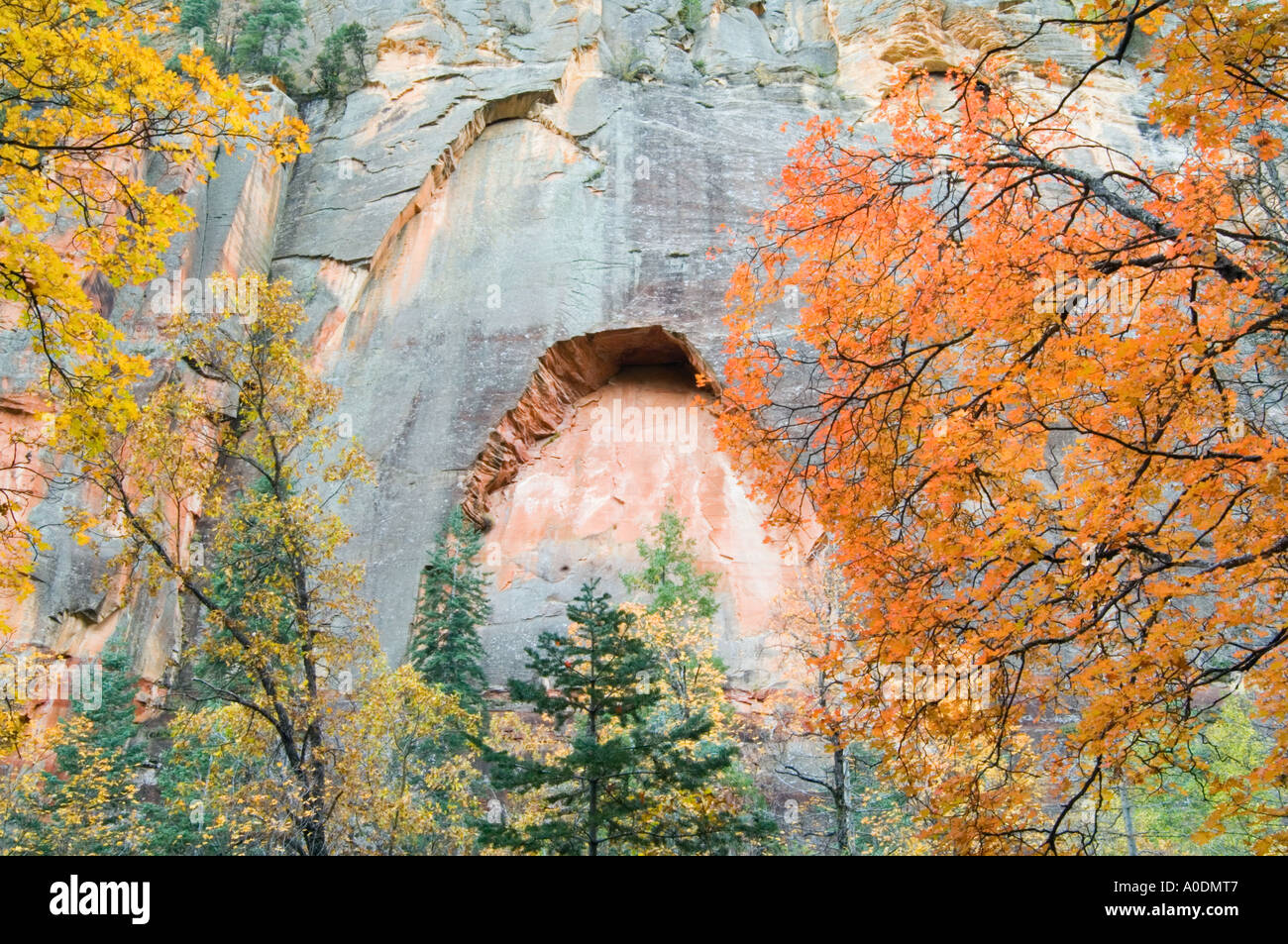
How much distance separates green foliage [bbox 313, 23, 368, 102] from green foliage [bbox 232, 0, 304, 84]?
1711 millimetres

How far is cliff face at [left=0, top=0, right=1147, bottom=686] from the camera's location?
82.9ft

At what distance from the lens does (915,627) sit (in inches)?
222

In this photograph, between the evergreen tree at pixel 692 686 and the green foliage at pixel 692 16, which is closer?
the evergreen tree at pixel 692 686

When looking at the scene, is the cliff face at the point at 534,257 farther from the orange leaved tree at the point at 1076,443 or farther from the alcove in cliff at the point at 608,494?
the orange leaved tree at the point at 1076,443

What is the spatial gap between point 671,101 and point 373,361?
14.4 metres

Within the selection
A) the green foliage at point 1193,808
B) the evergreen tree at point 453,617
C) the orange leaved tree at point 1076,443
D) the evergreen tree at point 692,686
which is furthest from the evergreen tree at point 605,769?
the green foliage at point 1193,808

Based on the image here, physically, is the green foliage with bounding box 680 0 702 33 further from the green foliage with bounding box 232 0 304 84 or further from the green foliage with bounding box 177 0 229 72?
the green foliage with bounding box 177 0 229 72

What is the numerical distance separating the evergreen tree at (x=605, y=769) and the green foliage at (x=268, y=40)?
31.8m

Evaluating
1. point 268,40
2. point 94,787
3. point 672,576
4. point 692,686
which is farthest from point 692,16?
point 94,787

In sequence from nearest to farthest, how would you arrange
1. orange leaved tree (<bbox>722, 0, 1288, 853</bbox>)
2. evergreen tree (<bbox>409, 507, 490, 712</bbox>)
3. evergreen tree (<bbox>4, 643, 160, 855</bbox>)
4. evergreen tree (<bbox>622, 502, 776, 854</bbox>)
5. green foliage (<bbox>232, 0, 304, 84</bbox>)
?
orange leaved tree (<bbox>722, 0, 1288, 853</bbox>)
evergreen tree (<bbox>622, 502, 776, 854</bbox>)
evergreen tree (<bbox>4, 643, 160, 855</bbox>)
evergreen tree (<bbox>409, 507, 490, 712</bbox>)
green foliage (<bbox>232, 0, 304, 84</bbox>)

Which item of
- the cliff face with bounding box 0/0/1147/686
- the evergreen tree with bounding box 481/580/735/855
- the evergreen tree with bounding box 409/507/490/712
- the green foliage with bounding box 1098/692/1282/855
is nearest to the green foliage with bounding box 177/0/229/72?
the cliff face with bounding box 0/0/1147/686

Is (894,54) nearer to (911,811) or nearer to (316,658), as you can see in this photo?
(911,811)

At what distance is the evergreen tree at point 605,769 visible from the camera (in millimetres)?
9891

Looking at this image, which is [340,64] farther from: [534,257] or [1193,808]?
[1193,808]
